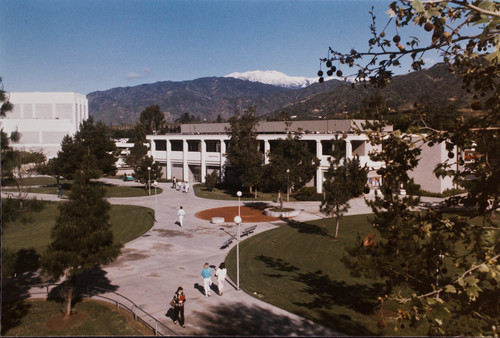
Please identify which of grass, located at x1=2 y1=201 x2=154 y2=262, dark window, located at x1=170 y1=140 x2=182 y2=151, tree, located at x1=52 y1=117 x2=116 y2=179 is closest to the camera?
grass, located at x1=2 y1=201 x2=154 y2=262

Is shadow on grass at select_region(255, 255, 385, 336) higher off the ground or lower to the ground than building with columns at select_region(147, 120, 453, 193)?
lower

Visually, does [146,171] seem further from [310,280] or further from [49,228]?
[310,280]

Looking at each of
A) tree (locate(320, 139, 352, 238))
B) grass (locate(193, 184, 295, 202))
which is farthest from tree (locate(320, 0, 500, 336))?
grass (locate(193, 184, 295, 202))

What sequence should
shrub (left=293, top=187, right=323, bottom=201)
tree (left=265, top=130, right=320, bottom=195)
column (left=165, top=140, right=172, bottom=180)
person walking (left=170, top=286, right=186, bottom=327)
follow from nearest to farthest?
person walking (left=170, top=286, right=186, bottom=327) → tree (left=265, top=130, right=320, bottom=195) → shrub (left=293, top=187, right=323, bottom=201) → column (left=165, top=140, right=172, bottom=180)

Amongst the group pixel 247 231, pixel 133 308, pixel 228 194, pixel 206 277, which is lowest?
pixel 133 308

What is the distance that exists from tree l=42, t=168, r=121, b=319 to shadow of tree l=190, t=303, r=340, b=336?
13.3 ft

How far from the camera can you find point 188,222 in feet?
105

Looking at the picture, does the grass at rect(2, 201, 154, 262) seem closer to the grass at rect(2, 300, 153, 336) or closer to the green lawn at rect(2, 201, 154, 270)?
the green lawn at rect(2, 201, 154, 270)

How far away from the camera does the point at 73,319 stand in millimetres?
13695

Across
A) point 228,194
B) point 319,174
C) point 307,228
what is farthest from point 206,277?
point 228,194

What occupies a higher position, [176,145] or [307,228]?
[176,145]

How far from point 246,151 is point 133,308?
106 feet

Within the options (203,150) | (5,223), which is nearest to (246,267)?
(5,223)

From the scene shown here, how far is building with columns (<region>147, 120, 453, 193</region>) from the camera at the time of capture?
46.9m
